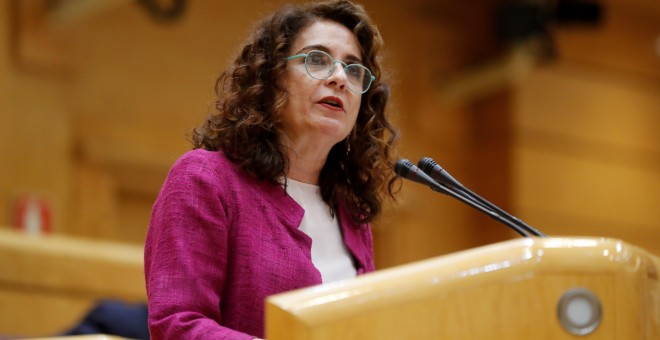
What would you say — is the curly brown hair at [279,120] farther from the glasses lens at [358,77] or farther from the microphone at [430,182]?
the microphone at [430,182]

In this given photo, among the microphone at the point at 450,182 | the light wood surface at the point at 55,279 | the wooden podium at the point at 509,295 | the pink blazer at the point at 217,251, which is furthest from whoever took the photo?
the light wood surface at the point at 55,279

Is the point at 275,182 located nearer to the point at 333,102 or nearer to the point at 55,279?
the point at 333,102

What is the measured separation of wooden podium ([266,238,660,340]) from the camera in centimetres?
108

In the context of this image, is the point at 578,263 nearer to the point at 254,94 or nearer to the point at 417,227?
the point at 254,94

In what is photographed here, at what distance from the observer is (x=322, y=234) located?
60.7 inches

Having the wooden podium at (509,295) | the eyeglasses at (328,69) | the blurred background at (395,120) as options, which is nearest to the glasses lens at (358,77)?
the eyeglasses at (328,69)

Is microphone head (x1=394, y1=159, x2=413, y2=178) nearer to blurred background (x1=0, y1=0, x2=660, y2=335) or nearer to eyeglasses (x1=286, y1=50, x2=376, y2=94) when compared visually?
eyeglasses (x1=286, y1=50, x2=376, y2=94)

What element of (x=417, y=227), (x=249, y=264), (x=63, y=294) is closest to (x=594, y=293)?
(x=249, y=264)

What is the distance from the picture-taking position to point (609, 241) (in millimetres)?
1142

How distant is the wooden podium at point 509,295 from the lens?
1084 mm

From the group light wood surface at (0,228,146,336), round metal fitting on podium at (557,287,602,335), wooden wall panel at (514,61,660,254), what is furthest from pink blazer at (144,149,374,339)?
wooden wall panel at (514,61,660,254)

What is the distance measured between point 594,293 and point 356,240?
543mm

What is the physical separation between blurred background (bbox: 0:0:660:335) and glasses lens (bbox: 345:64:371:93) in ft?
6.58

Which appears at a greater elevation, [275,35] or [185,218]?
[275,35]
